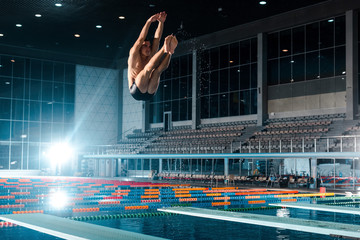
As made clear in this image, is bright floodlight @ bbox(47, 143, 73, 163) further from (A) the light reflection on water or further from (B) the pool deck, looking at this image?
(B) the pool deck

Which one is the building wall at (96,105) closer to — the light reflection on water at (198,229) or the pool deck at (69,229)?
the light reflection on water at (198,229)

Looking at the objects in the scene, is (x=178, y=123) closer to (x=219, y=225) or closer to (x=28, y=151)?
(x=28, y=151)

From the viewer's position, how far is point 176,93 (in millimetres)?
30500

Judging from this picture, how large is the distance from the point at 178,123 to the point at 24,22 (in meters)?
11.1

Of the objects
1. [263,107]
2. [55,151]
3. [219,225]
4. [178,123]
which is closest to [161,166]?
[178,123]

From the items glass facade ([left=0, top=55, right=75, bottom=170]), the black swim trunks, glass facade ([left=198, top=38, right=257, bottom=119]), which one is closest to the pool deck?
the black swim trunks

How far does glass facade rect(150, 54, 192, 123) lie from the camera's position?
29688 mm

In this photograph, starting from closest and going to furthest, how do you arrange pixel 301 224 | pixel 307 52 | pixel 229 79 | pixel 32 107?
1. pixel 301 224
2. pixel 307 52
3. pixel 229 79
4. pixel 32 107

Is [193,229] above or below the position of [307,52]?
below

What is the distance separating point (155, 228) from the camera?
8055 mm

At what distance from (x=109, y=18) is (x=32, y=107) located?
10507mm

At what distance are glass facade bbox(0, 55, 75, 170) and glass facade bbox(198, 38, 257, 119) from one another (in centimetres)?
1011

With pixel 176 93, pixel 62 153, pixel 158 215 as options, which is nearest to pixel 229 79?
pixel 176 93

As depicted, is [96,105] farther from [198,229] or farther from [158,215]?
[198,229]
